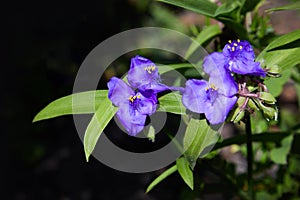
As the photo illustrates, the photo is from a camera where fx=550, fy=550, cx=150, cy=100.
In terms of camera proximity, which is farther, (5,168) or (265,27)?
(5,168)

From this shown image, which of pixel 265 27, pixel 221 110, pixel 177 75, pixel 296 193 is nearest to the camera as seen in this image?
pixel 221 110

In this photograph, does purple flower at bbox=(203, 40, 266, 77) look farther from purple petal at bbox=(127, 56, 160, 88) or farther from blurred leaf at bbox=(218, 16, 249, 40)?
blurred leaf at bbox=(218, 16, 249, 40)

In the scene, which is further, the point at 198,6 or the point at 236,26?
the point at 236,26

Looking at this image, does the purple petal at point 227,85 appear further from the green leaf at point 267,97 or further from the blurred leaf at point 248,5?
the blurred leaf at point 248,5

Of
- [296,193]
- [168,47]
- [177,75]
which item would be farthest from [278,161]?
[168,47]

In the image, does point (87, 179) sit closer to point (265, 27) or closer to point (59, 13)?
point (59, 13)

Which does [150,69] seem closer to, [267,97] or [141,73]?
[141,73]

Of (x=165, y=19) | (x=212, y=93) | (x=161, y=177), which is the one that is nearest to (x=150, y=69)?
(x=212, y=93)
